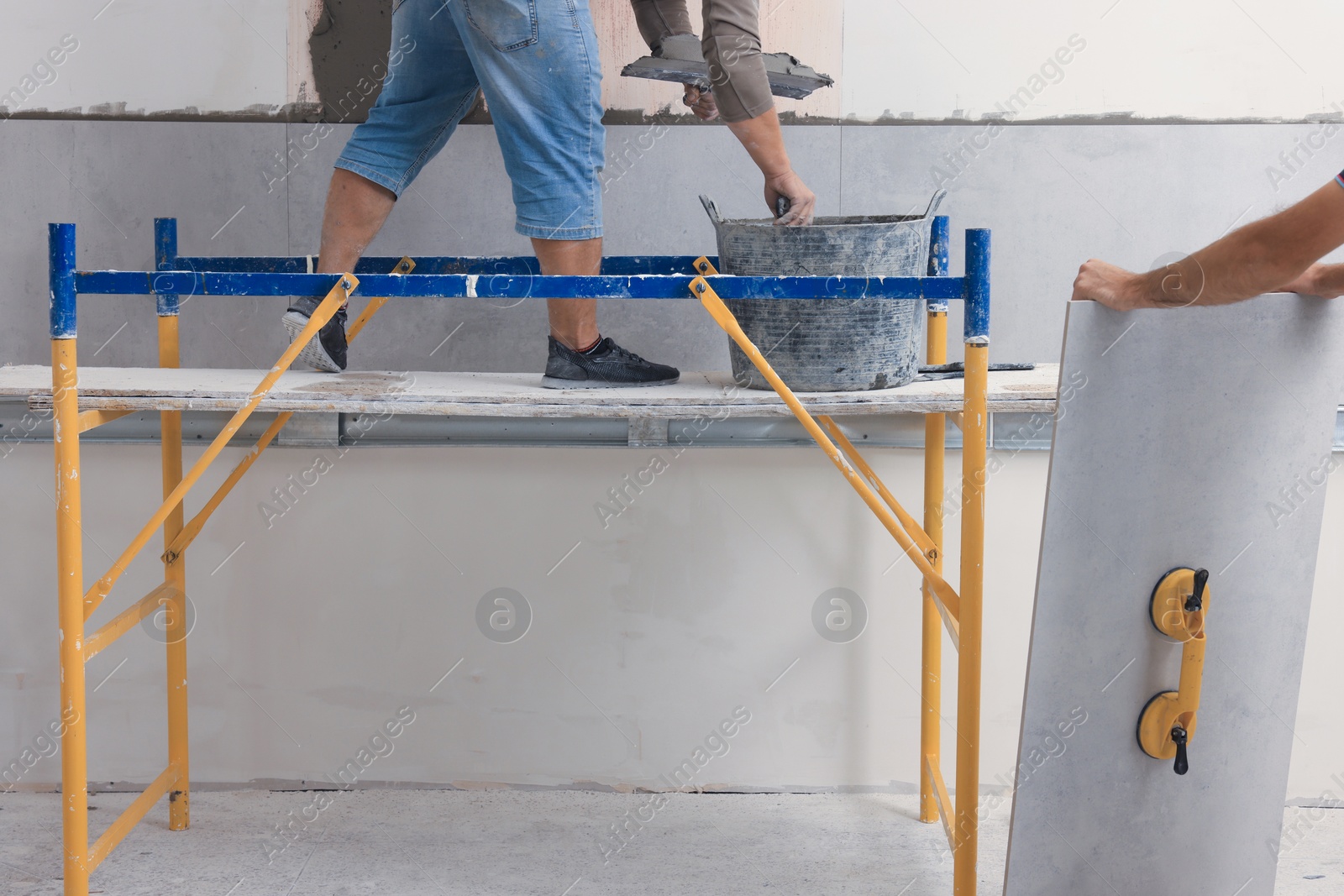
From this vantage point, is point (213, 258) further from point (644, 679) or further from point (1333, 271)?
point (1333, 271)

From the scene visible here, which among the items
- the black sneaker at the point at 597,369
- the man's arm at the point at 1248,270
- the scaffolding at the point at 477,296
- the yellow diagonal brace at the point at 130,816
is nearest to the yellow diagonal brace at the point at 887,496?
the scaffolding at the point at 477,296

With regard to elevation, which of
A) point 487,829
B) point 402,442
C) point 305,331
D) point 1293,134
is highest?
point 1293,134

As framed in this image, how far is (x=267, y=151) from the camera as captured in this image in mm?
2234

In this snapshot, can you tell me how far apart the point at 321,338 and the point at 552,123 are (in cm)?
60

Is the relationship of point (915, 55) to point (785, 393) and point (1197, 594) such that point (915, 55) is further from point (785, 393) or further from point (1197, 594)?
point (1197, 594)

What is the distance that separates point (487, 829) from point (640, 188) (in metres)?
1.44

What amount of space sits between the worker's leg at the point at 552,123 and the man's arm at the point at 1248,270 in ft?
2.68

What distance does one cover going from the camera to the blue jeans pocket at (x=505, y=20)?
1629 mm

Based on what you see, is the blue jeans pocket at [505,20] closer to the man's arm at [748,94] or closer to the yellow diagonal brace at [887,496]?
the man's arm at [748,94]

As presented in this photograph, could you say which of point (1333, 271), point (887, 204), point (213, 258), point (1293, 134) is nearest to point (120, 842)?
point (213, 258)

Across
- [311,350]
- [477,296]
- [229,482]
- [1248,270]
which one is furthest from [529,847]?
[1248,270]

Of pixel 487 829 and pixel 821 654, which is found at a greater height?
pixel 821 654

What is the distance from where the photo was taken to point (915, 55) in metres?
2.20

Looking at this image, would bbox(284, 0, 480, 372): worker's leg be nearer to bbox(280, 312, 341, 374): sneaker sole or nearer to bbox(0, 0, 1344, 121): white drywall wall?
bbox(280, 312, 341, 374): sneaker sole
